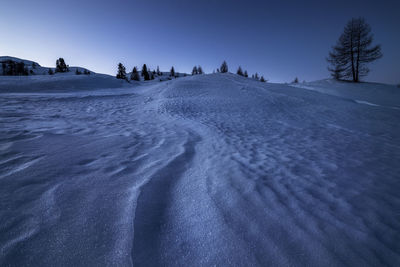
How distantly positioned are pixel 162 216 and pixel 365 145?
14.5 ft

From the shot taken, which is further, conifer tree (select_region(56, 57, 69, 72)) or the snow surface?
conifer tree (select_region(56, 57, 69, 72))

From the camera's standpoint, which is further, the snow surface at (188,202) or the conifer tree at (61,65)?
the conifer tree at (61,65)

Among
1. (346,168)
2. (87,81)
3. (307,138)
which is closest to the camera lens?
(346,168)

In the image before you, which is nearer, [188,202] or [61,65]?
[188,202]

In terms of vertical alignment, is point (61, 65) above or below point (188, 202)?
above

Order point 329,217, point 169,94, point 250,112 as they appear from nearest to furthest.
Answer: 1. point 329,217
2. point 250,112
3. point 169,94

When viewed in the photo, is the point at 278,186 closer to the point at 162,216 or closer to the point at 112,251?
the point at 162,216

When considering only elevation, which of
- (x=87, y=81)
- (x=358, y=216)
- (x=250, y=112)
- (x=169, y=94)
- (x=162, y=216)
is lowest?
(x=358, y=216)

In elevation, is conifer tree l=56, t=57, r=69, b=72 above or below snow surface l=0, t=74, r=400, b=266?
above

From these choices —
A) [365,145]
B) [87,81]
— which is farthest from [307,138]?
[87,81]

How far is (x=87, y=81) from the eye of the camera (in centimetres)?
1305

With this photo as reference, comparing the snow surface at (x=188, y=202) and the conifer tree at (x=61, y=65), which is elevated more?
the conifer tree at (x=61, y=65)

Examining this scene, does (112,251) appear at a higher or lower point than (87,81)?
lower

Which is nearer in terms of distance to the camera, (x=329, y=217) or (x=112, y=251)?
(x=112, y=251)
